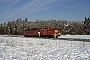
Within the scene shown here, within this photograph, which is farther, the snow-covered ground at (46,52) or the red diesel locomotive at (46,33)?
the red diesel locomotive at (46,33)

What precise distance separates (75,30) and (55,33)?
178 feet

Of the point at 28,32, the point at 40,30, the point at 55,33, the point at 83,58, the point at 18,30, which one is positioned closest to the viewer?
the point at 83,58

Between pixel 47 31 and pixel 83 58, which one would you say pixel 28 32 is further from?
pixel 83 58

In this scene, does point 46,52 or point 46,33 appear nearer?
point 46,52

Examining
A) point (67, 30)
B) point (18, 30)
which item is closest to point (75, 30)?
point (67, 30)

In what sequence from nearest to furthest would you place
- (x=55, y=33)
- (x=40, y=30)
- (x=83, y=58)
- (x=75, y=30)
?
1. (x=83, y=58)
2. (x=55, y=33)
3. (x=40, y=30)
4. (x=75, y=30)

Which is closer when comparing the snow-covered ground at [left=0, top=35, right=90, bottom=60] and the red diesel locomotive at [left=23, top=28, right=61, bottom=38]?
the snow-covered ground at [left=0, top=35, right=90, bottom=60]

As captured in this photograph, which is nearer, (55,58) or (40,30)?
(55,58)

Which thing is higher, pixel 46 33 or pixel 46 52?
pixel 46 33

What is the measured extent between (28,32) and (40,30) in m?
7.22

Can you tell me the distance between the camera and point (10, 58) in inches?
415

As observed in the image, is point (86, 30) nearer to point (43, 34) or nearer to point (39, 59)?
point (43, 34)

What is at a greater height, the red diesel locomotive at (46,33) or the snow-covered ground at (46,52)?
the red diesel locomotive at (46,33)

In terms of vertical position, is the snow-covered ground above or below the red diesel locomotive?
below
